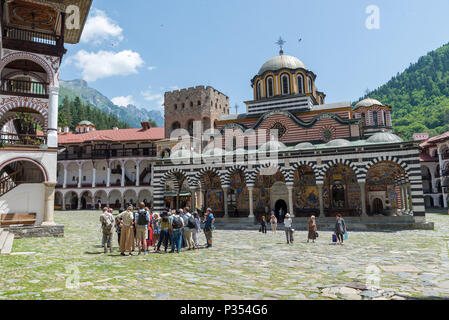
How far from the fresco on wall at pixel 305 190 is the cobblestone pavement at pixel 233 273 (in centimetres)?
1281

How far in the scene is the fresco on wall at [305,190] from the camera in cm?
2370

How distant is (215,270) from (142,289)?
2.18m

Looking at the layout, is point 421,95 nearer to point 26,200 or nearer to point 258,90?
point 258,90

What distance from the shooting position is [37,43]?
1628cm

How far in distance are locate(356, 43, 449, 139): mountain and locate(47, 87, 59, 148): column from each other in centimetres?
7098

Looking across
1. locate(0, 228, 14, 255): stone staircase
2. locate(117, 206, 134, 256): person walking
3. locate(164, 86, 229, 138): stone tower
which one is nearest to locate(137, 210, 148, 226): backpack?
locate(117, 206, 134, 256): person walking

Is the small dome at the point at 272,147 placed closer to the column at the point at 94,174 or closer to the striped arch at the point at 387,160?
the striped arch at the point at 387,160

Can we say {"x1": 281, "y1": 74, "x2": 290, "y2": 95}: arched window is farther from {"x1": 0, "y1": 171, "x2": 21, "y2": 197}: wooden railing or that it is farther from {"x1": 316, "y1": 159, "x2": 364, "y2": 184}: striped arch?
{"x1": 0, "y1": 171, "x2": 21, "y2": 197}: wooden railing

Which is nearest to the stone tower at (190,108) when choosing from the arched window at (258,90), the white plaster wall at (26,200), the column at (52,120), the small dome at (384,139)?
the arched window at (258,90)

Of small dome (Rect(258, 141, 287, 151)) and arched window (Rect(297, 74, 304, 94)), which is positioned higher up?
arched window (Rect(297, 74, 304, 94))

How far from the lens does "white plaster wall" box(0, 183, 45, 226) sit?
1500cm

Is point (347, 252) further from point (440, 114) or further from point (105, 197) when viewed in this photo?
point (440, 114)

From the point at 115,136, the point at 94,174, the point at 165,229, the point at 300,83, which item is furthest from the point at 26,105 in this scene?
the point at 115,136

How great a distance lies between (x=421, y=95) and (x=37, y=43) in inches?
3959
